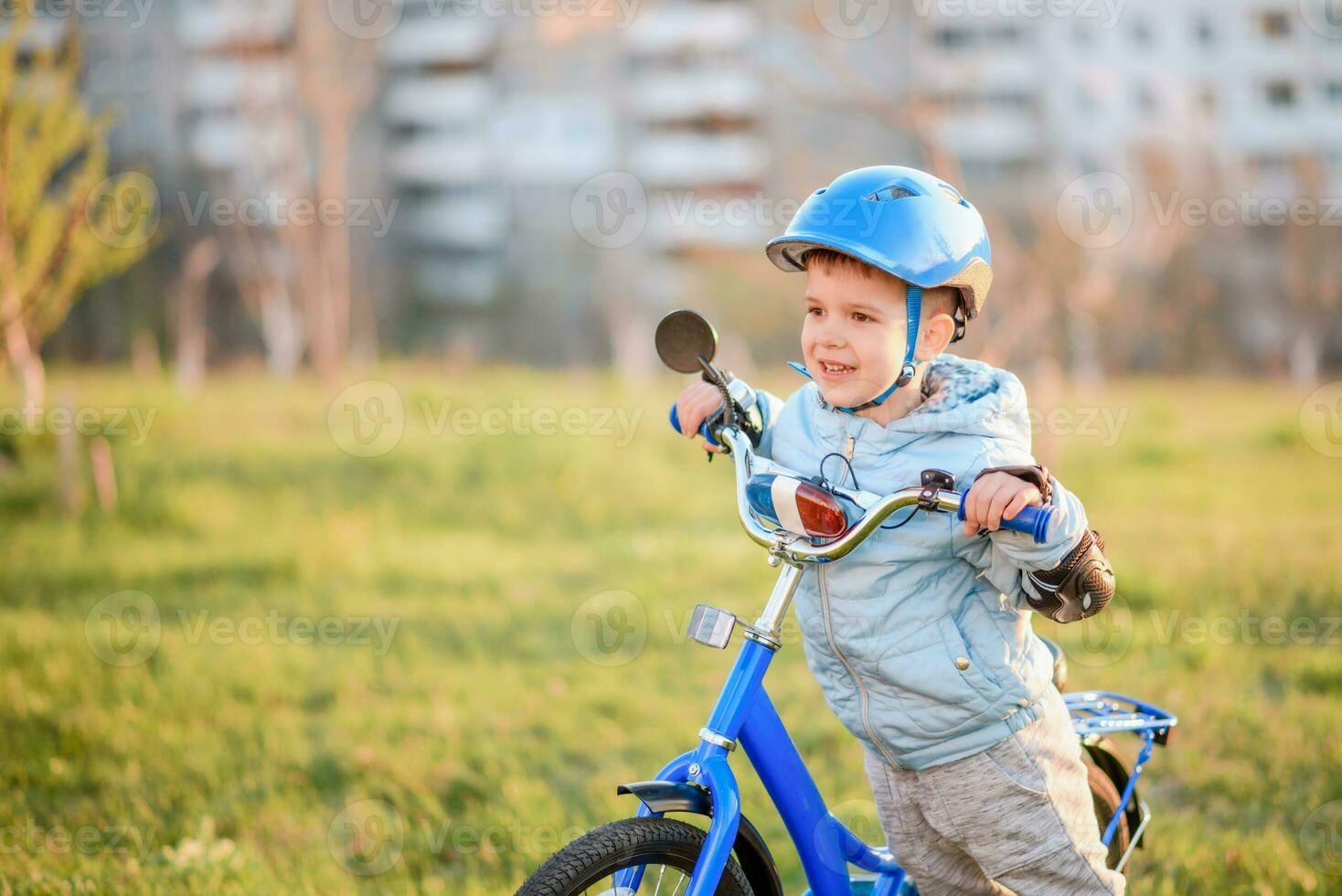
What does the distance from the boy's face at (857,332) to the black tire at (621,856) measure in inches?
36.3

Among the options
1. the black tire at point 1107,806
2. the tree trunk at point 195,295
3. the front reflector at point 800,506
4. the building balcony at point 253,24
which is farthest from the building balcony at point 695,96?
the front reflector at point 800,506

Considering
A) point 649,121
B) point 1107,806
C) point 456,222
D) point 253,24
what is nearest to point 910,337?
point 1107,806

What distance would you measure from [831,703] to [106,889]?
2.24 m

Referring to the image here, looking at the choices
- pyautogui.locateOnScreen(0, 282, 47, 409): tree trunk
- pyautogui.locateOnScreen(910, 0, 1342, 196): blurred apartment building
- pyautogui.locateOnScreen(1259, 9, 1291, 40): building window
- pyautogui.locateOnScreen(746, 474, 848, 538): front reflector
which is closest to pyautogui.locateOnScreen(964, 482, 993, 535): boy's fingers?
pyautogui.locateOnScreen(746, 474, 848, 538): front reflector

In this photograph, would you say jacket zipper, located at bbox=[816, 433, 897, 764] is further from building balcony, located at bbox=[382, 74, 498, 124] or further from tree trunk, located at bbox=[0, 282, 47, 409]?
building balcony, located at bbox=[382, 74, 498, 124]

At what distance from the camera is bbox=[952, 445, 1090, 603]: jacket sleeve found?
2018mm

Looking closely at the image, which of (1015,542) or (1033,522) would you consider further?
(1015,542)

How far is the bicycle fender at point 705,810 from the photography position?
210 centimetres

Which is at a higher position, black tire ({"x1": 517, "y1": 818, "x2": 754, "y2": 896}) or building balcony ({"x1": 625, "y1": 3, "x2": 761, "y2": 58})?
building balcony ({"x1": 625, "y1": 3, "x2": 761, "y2": 58})

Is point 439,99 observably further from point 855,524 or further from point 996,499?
point 996,499

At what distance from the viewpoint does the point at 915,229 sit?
218 centimetres

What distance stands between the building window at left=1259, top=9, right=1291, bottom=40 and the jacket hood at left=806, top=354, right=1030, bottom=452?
36.5 m

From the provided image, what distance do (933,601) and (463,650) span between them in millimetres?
3936

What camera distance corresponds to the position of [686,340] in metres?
2.45
